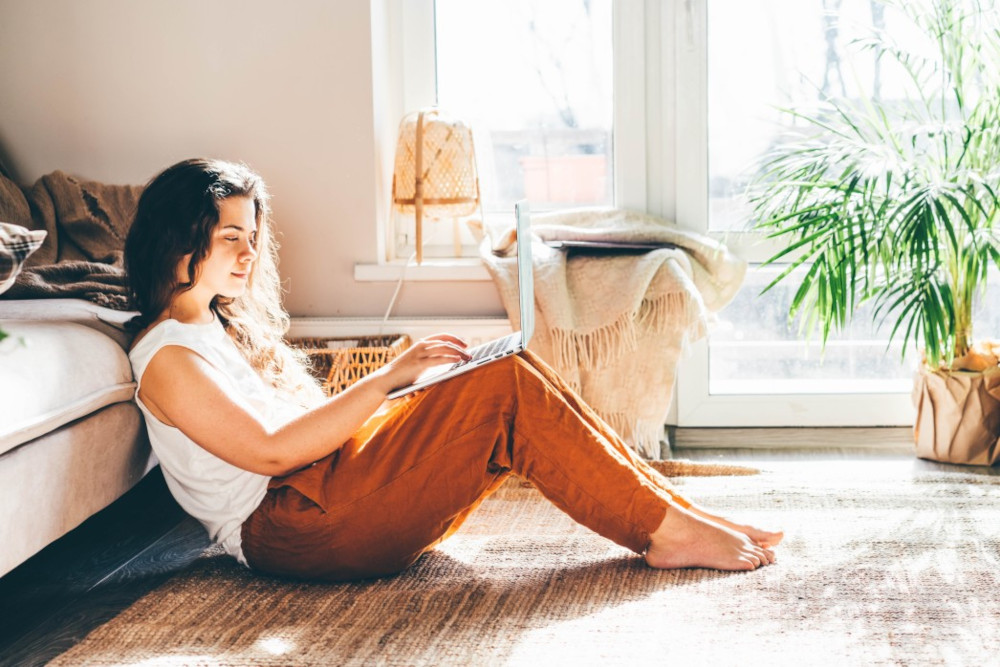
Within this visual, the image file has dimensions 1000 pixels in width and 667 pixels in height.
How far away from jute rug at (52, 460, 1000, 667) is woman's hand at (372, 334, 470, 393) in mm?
342

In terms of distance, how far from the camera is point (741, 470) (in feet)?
7.83

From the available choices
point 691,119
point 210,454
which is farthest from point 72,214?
point 691,119

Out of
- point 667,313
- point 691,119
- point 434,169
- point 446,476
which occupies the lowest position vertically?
point 446,476

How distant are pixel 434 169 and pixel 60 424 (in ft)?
4.10

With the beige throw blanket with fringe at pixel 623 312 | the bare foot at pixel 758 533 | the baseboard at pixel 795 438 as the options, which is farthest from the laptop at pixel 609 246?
the bare foot at pixel 758 533

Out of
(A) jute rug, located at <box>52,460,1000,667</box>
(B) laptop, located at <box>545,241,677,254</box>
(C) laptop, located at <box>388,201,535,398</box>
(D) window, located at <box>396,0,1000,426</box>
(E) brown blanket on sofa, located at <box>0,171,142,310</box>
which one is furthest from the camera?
(D) window, located at <box>396,0,1000,426</box>

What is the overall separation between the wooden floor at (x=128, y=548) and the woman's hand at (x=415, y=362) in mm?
591

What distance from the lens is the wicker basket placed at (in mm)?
2301

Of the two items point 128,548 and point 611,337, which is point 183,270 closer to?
point 128,548

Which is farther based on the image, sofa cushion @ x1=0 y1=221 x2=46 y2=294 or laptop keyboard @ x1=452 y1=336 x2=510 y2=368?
laptop keyboard @ x1=452 y1=336 x2=510 y2=368

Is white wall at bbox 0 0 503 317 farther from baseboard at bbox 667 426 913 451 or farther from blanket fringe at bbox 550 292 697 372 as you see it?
baseboard at bbox 667 426 913 451

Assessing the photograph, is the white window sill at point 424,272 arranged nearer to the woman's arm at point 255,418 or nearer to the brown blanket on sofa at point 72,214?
the brown blanket on sofa at point 72,214

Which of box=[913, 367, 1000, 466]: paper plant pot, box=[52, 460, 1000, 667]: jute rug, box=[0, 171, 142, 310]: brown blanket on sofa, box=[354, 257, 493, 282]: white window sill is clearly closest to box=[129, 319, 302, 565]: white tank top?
box=[52, 460, 1000, 667]: jute rug

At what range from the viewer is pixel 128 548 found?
203cm
